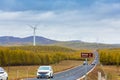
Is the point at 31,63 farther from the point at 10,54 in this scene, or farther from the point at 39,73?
the point at 39,73

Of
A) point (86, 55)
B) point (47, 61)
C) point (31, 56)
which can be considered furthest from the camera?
point (47, 61)

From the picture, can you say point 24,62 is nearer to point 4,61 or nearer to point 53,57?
point 4,61

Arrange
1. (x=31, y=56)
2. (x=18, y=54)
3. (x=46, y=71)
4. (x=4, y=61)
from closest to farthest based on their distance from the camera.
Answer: (x=46, y=71) < (x=4, y=61) < (x=18, y=54) < (x=31, y=56)

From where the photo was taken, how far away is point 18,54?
A: 152 meters

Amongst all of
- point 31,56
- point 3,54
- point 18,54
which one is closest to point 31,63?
point 31,56

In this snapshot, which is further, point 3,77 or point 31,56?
point 31,56

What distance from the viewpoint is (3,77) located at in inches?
1886

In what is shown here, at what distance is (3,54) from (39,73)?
227 feet

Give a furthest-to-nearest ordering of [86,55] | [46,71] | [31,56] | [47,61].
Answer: [47,61] < [31,56] < [46,71] < [86,55]

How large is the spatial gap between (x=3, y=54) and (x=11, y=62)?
7054 mm

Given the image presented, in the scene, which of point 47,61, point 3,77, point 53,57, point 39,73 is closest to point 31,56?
point 47,61

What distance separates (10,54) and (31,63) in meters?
22.4

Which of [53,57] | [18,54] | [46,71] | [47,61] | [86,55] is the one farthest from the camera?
[53,57]

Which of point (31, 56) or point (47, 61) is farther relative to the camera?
point (47, 61)
